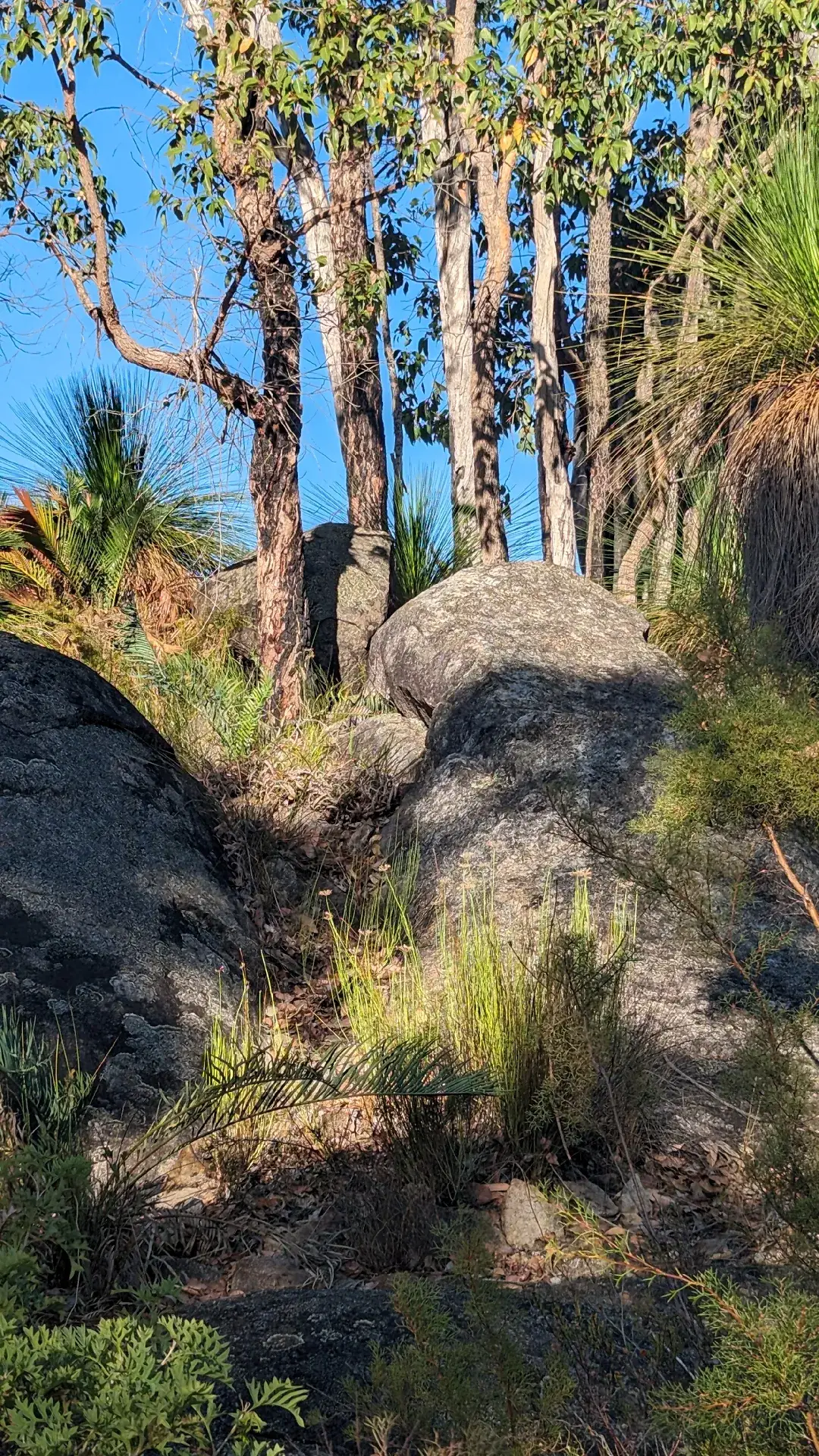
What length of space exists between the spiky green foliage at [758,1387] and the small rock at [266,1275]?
76.7 inches

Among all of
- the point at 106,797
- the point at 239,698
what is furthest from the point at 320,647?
the point at 106,797

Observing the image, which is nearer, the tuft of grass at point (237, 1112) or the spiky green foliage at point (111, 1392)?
the spiky green foliage at point (111, 1392)

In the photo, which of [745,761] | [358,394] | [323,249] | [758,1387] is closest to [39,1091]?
[745,761]

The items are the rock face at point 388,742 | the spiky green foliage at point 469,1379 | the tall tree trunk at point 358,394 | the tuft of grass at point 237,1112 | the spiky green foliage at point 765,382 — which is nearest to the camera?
the spiky green foliage at point 469,1379

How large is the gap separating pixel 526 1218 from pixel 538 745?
3.01 meters

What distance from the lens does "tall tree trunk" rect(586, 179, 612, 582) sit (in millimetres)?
10828

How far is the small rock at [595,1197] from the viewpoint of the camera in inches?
154

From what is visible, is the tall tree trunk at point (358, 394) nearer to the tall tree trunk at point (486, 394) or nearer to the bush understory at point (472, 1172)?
the tall tree trunk at point (486, 394)

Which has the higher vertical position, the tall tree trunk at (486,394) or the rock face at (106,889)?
the tall tree trunk at (486,394)

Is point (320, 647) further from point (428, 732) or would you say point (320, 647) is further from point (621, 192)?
point (621, 192)

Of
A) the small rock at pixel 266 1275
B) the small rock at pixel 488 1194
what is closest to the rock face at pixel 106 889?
the small rock at pixel 266 1275

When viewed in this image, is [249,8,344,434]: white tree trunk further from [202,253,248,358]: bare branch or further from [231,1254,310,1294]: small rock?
[231,1254,310,1294]: small rock

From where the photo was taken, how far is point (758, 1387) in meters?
1.80

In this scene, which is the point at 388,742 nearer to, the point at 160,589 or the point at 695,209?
the point at 160,589
